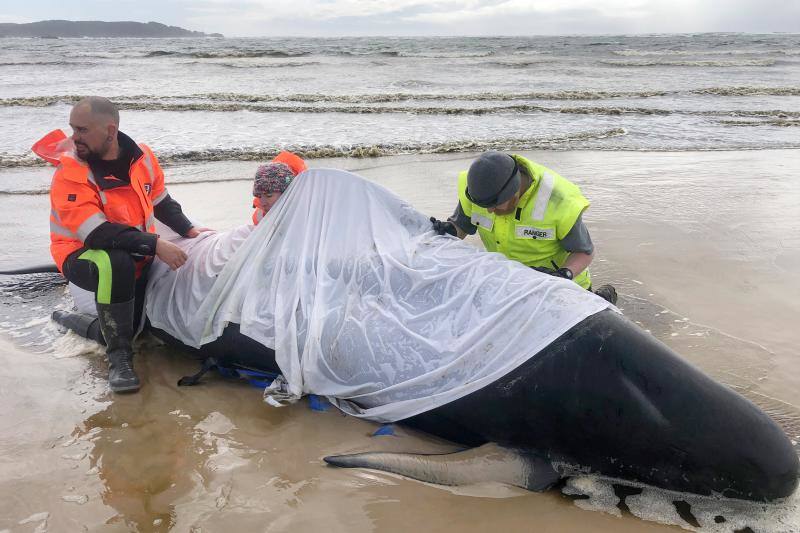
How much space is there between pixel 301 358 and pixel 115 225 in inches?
56.8

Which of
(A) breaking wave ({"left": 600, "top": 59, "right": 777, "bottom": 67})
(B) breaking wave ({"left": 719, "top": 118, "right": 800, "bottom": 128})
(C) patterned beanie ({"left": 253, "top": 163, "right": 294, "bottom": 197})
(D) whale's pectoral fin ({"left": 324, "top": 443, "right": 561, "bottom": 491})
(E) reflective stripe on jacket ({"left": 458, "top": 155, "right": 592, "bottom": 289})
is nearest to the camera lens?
(D) whale's pectoral fin ({"left": 324, "top": 443, "right": 561, "bottom": 491})

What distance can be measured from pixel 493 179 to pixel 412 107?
12844 mm

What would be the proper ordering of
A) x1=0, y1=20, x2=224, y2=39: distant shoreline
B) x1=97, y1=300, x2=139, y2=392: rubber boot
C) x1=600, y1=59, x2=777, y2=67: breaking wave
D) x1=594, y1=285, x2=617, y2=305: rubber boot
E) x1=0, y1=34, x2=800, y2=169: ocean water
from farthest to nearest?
x1=0, y1=20, x2=224, y2=39: distant shoreline < x1=600, y1=59, x2=777, y2=67: breaking wave < x1=0, y1=34, x2=800, y2=169: ocean water < x1=594, y1=285, x2=617, y2=305: rubber boot < x1=97, y1=300, x2=139, y2=392: rubber boot

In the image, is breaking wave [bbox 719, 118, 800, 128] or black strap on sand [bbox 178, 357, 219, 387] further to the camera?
breaking wave [bbox 719, 118, 800, 128]

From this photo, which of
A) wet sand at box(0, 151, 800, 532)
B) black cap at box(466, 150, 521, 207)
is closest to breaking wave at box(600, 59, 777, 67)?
wet sand at box(0, 151, 800, 532)

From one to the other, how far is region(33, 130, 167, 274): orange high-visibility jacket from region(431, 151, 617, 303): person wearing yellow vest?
1892 mm

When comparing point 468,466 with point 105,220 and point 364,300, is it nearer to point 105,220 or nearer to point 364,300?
point 364,300

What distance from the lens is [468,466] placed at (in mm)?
2885

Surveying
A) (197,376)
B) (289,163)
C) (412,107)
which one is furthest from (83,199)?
(412,107)

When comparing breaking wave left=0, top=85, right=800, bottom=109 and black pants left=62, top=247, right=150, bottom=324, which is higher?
breaking wave left=0, top=85, right=800, bottom=109

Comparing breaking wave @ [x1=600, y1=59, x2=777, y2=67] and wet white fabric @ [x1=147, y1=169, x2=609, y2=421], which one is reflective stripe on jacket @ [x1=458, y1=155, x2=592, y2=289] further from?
breaking wave @ [x1=600, y1=59, x2=777, y2=67]

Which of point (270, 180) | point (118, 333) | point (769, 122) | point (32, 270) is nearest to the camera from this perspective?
point (118, 333)

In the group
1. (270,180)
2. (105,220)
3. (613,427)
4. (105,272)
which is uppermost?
(270,180)

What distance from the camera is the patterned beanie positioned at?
4152 millimetres
